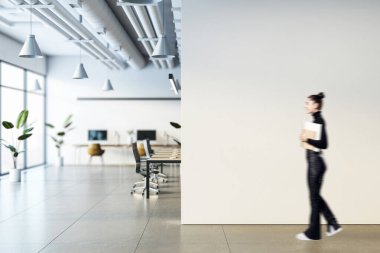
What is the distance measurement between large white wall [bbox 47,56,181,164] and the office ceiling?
0.98 metres

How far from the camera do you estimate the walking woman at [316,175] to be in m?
4.61

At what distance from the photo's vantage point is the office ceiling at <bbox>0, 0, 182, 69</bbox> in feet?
24.0

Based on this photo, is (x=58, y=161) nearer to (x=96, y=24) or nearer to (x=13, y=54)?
(x=13, y=54)

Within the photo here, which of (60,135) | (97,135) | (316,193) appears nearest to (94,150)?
(97,135)

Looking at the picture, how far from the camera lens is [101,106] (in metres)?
14.5

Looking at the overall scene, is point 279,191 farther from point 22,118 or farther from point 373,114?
point 22,118

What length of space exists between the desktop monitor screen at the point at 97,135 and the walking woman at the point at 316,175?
10.2 metres

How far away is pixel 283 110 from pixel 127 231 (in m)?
2.38

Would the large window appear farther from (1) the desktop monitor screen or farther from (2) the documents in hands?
(2) the documents in hands

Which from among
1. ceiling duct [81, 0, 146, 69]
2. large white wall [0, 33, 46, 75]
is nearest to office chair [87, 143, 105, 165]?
large white wall [0, 33, 46, 75]

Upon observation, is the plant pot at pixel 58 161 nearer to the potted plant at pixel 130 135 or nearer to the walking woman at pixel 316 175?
the potted plant at pixel 130 135

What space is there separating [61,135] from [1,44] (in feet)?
11.9


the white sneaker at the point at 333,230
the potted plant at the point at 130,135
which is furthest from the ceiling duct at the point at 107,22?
the white sneaker at the point at 333,230

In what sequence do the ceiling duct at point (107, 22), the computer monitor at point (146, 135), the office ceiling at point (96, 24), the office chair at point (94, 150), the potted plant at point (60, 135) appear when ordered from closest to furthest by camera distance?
the ceiling duct at point (107, 22), the office ceiling at point (96, 24), the office chair at point (94, 150), the potted plant at point (60, 135), the computer monitor at point (146, 135)
